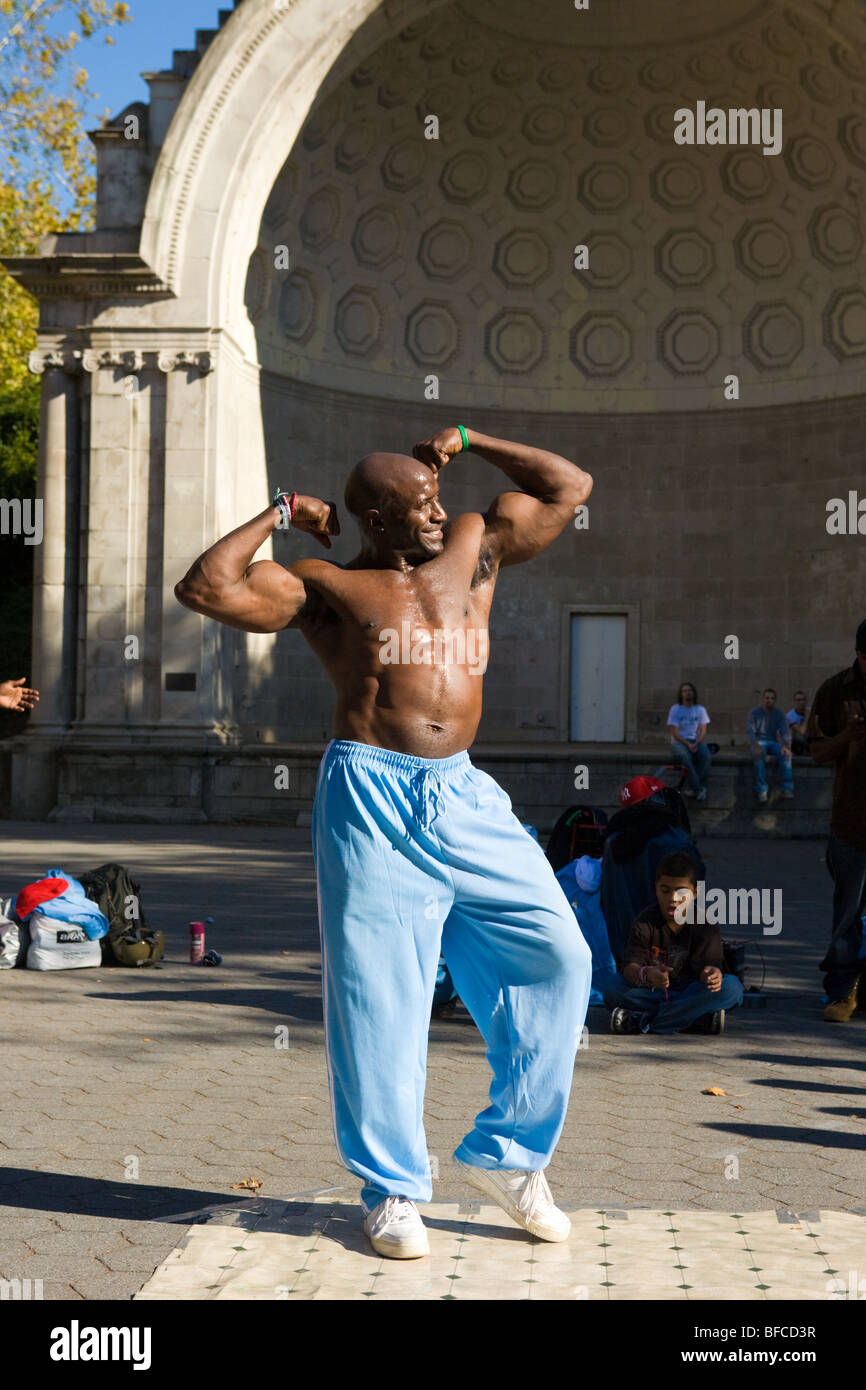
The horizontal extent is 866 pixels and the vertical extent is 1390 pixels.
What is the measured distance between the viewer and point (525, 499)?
169 inches

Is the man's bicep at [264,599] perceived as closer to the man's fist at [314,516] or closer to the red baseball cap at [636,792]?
Result: the man's fist at [314,516]

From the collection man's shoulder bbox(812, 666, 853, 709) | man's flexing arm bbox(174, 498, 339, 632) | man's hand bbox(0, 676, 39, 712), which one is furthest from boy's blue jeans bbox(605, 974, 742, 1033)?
man's flexing arm bbox(174, 498, 339, 632)

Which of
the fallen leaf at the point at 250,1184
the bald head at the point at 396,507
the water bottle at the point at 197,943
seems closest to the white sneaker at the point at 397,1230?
the fallen leaf at the point at 250,1184

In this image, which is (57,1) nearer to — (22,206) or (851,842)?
(22,206)

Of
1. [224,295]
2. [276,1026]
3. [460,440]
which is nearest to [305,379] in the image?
[224,295]

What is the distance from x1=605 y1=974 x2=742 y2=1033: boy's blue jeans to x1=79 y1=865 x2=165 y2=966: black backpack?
2.98 meters

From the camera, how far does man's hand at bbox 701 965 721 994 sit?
6.82 meters

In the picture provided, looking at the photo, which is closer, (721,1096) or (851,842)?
(721,1096)

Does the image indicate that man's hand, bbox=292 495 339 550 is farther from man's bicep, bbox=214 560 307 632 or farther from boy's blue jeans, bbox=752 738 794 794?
boy's blue jeans, bbox=752 738 794 794

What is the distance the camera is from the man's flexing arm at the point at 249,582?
3807 millimetres

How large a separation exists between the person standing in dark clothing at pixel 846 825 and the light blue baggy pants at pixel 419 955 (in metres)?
3.74

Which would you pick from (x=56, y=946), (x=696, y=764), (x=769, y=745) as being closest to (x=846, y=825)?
(x=56, y=946)

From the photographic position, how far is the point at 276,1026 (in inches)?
273

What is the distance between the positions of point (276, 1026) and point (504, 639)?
18.2m
